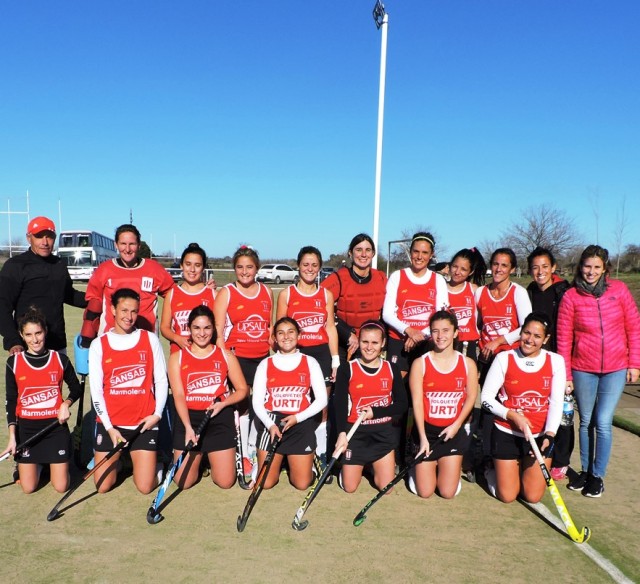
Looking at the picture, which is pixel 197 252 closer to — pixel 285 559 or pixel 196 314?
pixel 196 314

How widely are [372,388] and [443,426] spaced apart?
644 mm

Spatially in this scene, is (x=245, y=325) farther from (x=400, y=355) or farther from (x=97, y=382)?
(x=400, y=355)

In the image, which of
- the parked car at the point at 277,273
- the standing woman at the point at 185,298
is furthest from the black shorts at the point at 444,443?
the parked car at the point at 277,273

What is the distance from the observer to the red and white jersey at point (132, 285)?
15.1 feet

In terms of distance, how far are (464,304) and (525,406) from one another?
3.68 ft

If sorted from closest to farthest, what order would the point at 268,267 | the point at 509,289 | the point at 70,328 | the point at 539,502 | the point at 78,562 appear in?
the point at 78,562
the point at 539,502
the point at 509,289
the point at 70,328
the point at 268,267

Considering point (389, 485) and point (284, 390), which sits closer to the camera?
point (389, 485)

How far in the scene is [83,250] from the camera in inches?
1266

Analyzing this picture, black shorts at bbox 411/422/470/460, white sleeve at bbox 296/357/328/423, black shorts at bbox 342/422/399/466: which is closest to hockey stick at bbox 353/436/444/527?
black shorts at bbox 411/422/470/460

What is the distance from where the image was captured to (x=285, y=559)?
310cm

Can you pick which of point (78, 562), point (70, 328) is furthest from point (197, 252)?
point (70, 328)

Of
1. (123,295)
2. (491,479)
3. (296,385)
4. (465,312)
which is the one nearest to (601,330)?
(465,312)

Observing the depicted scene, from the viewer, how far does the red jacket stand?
4137 mm

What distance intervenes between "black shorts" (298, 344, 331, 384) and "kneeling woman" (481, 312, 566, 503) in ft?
4.69
